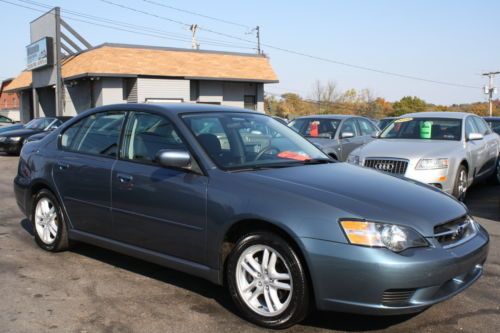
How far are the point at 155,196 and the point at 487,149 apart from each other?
25.4 ft

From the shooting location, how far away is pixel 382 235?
336 cm

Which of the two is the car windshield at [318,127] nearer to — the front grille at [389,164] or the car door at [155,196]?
the front grille at [389,164]

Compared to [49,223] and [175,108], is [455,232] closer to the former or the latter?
[175,108]

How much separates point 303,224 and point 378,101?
7904cm

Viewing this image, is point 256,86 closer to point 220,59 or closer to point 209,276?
point 220,59

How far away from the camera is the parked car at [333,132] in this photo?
11203 mm

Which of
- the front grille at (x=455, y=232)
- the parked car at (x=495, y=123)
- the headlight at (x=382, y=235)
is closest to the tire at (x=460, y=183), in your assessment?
the front grille at (x=455, y=232)

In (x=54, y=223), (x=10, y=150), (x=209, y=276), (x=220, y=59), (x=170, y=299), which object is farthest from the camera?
Result: (x=220, y=59)

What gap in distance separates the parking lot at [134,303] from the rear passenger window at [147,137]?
1.13 meters

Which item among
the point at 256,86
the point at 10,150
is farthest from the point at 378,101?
the point at 10,150

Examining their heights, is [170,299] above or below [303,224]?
below

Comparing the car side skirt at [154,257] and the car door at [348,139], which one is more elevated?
the car door at [348,139]

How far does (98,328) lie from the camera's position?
12.1 feet

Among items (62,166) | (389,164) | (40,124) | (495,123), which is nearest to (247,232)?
(62,166)
